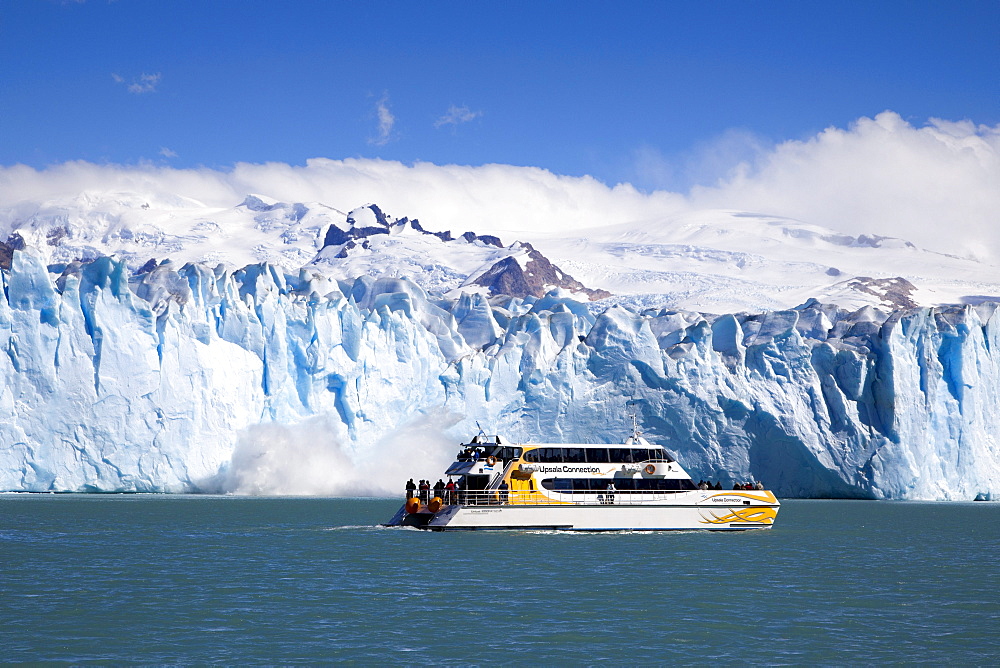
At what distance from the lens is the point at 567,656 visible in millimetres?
14430

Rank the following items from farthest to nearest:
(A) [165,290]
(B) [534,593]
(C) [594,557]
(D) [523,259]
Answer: (D) [523,259], (A) [165,290], (C) [594,557], (B) [534,593]

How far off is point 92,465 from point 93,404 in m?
2.69

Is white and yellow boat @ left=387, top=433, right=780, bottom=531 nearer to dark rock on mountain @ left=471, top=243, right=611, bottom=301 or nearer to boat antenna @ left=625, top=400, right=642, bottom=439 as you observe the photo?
boat antenna @ left=625, top=400, right=642, bottom=439

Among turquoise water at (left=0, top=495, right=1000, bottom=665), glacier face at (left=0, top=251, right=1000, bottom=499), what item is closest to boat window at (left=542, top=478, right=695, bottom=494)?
turquoise water at (left=0, top=495, right=1000, bottom=665)

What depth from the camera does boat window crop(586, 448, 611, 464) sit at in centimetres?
3241

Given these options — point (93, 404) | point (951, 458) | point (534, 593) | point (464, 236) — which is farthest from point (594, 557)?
point (464, 236)

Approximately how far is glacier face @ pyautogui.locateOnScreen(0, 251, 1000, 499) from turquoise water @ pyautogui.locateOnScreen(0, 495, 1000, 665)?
17.4m

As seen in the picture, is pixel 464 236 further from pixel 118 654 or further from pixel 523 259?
pixel 118 654

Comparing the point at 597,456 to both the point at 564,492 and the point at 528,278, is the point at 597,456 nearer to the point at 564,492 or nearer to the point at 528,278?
the point at 564,492

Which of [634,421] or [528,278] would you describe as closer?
[634,421]

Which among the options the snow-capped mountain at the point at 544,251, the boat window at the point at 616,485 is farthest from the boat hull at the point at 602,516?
the snow-capped mountain at the point at 544,251

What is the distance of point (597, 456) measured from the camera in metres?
32.5

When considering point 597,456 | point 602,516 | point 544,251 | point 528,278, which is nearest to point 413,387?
point 597,456

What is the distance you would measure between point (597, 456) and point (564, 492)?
149cm
